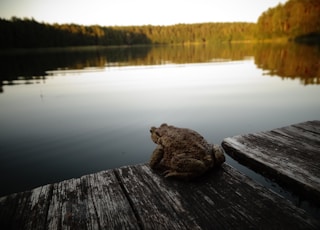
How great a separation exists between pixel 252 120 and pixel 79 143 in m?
6.80

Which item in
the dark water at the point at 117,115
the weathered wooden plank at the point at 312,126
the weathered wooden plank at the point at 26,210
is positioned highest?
the weathered wooden plank at the point at 312,126

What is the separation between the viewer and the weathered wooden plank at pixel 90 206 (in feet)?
9.11

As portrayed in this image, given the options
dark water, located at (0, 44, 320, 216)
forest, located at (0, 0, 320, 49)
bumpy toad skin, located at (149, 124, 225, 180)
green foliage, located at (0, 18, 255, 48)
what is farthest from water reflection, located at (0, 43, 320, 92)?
green foliage, located at (0, 18, 255, 48)

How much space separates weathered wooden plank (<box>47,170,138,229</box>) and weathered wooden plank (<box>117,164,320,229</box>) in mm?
174

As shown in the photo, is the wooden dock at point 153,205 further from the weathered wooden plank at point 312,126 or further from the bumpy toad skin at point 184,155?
the weathered wooden plank at point 312,126

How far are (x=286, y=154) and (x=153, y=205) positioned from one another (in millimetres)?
3025

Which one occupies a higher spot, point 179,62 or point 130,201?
point 130,201

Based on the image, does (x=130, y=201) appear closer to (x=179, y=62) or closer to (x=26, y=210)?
(x=26, y=210)

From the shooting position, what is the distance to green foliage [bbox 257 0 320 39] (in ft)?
283

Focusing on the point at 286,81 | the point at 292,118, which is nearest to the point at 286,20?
the point at 286,81

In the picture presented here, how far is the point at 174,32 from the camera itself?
185375 mm

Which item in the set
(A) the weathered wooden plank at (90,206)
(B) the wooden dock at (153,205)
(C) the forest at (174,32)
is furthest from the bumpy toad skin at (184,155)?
(C) the forest at (174,32)

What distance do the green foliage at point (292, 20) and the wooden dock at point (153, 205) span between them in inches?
4017

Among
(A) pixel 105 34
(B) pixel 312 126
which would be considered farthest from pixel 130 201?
(A) pixel 105 34
